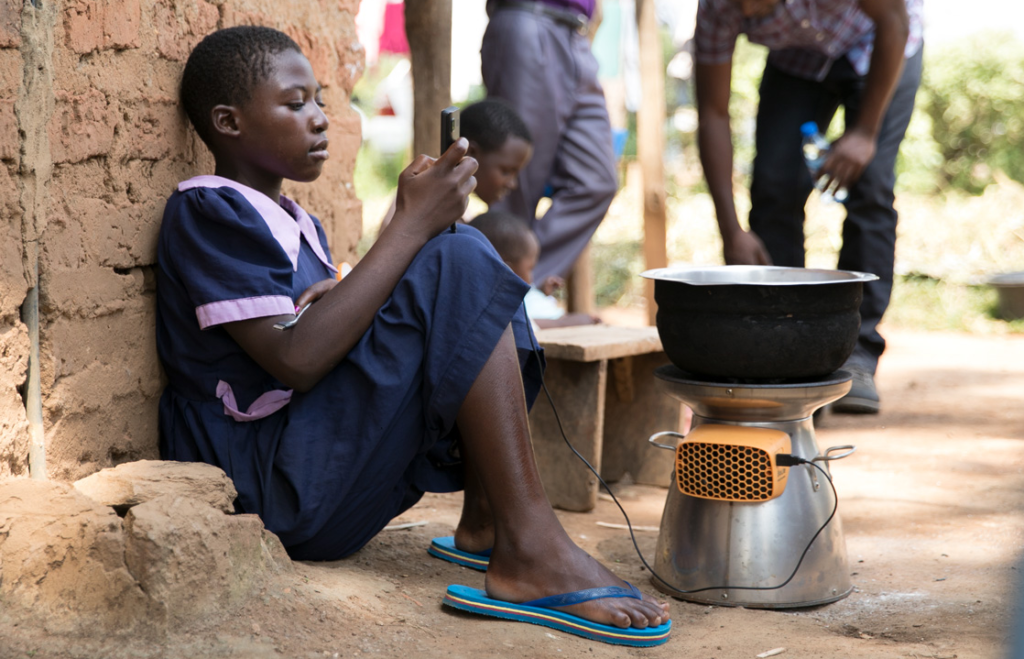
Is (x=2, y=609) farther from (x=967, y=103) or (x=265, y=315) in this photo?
(x=967, y=103)

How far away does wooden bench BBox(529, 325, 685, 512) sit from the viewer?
296 centimetres

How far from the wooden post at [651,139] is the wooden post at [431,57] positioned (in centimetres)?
174

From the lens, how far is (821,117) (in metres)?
4.20

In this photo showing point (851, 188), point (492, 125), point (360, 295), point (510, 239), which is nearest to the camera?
point (360, 295)

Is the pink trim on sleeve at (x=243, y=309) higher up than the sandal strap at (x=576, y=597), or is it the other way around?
the pink trim on sleeve at (x=243, y=309)

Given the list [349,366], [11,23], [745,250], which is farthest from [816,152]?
[11,23]

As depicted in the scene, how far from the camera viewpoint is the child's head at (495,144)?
3557 millimetres

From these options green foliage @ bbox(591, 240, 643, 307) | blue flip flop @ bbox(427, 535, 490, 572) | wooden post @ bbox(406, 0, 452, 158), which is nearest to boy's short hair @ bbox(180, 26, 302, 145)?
blue flip flop @ bbox(427, 535, 490, 572)

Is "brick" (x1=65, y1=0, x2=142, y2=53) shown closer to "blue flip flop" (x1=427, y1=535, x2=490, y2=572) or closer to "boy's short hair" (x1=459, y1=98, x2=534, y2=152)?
"blue flip flop" (x1=427, y1=535, x2=490, y2=572)

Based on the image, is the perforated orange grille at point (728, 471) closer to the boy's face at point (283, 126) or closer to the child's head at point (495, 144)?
the boy's face at point (283, 126)

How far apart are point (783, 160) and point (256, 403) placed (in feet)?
9.25

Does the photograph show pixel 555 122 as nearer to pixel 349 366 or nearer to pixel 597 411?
pixel 597 411

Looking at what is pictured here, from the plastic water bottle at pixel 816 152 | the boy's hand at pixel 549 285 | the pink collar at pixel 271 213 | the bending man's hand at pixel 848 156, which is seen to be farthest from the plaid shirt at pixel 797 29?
the pink collar at pixel 271 213

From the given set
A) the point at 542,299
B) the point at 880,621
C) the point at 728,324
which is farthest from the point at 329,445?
the point at 542,299
